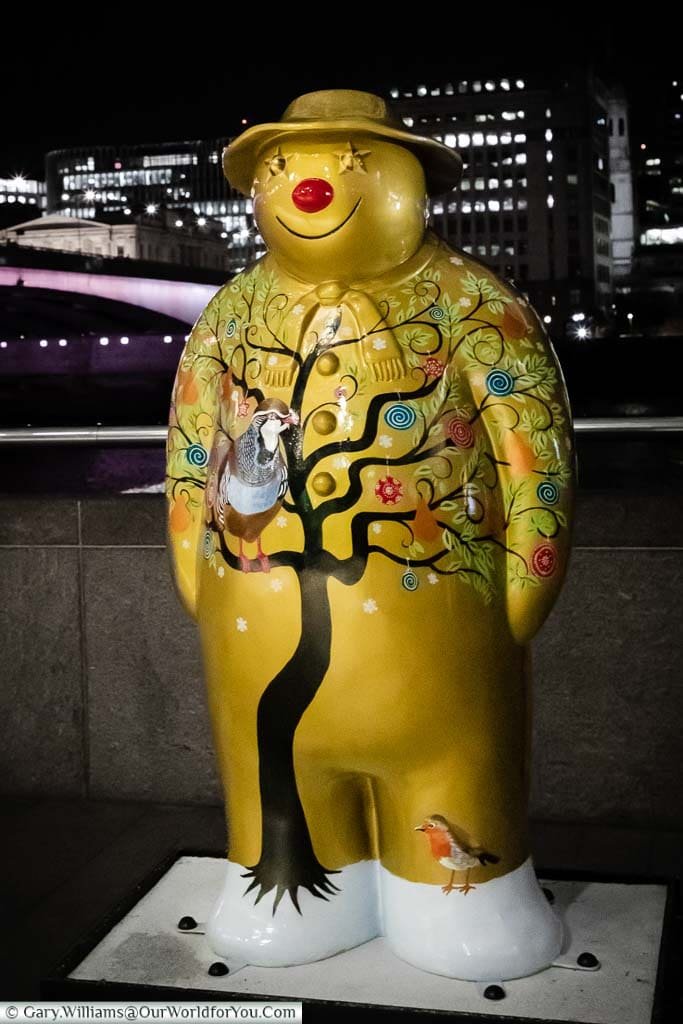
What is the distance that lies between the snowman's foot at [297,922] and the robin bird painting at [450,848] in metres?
0.18

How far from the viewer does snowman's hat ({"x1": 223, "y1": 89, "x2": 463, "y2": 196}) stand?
6.44ft

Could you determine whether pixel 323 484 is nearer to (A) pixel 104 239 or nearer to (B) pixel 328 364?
(B) pixel 328 364

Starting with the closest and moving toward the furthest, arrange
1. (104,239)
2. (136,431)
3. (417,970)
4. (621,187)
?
(417,970)
(136,431)
(621,187)
(104,239)

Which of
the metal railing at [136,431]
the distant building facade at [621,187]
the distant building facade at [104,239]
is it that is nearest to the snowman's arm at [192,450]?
the metal railing at [136,431]

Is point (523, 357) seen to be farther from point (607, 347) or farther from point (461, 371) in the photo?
point (607, 347)

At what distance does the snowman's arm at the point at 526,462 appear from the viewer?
203 centimetres

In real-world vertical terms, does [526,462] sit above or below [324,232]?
below

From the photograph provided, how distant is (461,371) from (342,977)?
42.9 inches

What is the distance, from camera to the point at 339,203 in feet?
6.41

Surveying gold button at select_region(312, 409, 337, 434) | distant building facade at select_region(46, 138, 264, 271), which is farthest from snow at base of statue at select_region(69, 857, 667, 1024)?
distant building facade at select_region(46, 138, 264, 271)

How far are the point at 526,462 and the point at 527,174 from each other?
4.01 metres

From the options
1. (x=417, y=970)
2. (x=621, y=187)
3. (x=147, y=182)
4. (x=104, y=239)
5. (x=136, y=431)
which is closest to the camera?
(x=417, y=970)

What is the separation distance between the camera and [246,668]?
6.69 feet

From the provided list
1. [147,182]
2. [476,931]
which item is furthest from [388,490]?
[147,182]
